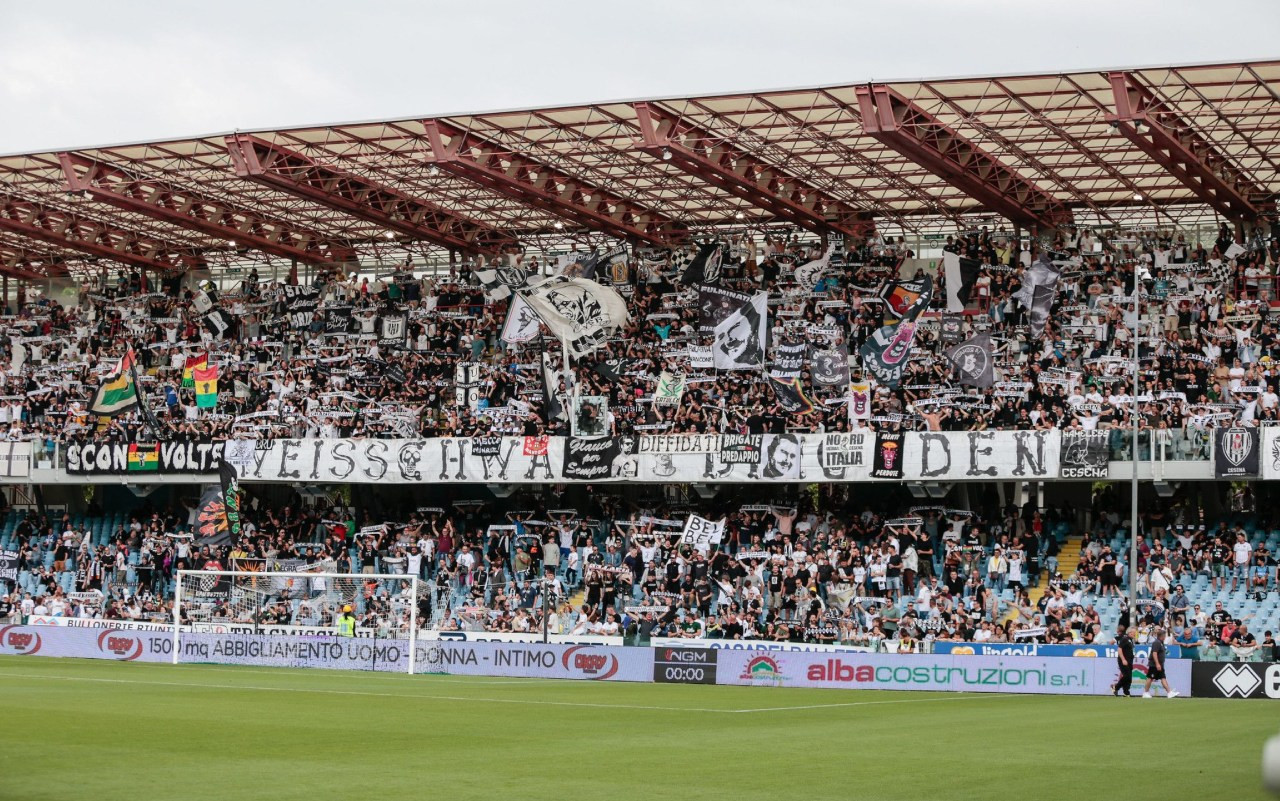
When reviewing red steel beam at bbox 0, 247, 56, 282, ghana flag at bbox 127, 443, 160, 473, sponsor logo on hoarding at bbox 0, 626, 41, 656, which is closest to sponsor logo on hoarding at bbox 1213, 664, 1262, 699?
sponsor logo on hoarding at bbox 0, 626, 41, 656

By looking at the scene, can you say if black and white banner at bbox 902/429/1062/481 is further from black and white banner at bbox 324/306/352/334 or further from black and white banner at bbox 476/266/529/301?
black and white banner at bbox 324/306/352/334

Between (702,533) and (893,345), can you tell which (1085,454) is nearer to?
(893,345)

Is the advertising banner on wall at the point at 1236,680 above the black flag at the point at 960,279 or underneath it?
underneath

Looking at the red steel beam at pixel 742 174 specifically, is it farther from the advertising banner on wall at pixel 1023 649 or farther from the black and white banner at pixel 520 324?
the advertising banner on wall at pixel 1023 649

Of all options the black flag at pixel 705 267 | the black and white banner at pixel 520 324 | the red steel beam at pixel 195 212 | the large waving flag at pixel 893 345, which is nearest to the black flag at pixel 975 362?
the large waving flag at pixel 893 345

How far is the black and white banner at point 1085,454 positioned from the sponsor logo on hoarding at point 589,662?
42.6ft

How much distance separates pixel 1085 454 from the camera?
40.8 meters

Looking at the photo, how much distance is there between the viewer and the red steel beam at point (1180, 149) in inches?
1481

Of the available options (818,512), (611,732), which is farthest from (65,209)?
(611,732)

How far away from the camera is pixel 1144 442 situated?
40438 mm

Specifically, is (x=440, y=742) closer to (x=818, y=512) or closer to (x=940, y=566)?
(x=940, y=566)

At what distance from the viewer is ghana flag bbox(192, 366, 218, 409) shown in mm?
53719

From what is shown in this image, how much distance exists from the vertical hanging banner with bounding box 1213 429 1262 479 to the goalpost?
1987 centimetres

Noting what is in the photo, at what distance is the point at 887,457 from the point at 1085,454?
5.17 m
